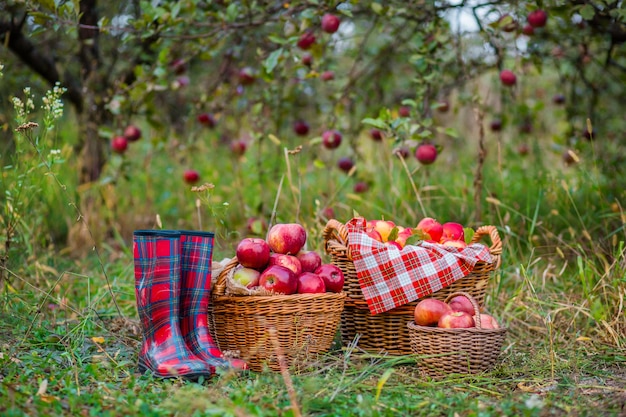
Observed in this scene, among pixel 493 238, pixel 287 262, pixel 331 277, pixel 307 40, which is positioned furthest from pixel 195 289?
pixel 307 40

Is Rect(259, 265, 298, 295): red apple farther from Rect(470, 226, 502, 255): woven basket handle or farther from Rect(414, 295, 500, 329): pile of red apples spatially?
Rect(470, 226, 502, 255): woven basket handle

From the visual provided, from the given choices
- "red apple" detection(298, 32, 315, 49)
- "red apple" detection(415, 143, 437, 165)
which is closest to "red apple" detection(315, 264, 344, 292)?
"red apple" detection(415, 143, 437, 165)

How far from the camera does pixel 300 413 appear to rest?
197cm

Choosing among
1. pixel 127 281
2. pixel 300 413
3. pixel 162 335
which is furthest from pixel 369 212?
pixel 300 413

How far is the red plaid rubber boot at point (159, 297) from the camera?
91.7 inches

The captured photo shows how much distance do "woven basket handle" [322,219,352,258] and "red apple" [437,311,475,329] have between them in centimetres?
44

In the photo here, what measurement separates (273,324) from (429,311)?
0.56 metres

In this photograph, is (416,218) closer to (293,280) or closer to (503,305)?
(503,305)

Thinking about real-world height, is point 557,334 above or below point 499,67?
below

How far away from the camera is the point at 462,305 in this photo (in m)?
2.56

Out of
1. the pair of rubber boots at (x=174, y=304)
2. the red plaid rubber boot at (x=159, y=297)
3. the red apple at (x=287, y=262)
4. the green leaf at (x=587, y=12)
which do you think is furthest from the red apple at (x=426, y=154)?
the red plaid rubber boot at (x=159, y=297)

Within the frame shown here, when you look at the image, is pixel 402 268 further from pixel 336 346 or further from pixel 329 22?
pixel 329 22

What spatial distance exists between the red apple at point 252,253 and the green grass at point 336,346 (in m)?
0.40

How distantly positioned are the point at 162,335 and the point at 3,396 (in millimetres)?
542
